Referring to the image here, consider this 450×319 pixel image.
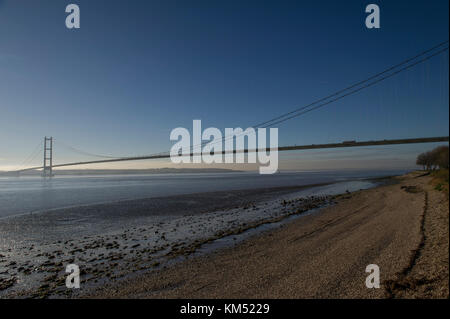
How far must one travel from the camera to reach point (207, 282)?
5.49 meters

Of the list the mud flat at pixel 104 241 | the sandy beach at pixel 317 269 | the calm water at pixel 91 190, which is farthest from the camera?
the calm water at pixel 91 190

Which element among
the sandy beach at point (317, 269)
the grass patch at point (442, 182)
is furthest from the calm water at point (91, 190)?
the grass patch at point (442, 182)

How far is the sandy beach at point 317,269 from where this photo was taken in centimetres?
462

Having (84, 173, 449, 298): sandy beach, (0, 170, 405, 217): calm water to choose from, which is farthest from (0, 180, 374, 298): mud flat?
(0, 170, 405, 217): calm water

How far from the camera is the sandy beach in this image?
4.62 metres

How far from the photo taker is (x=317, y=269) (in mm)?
5598

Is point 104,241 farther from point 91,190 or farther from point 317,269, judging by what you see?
point 91,190

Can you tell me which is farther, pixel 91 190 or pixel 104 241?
pixel 91 190

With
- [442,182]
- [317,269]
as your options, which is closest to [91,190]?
[317,269]

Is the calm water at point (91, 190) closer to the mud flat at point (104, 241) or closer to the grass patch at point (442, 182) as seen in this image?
the mud flat at point (104, 241)

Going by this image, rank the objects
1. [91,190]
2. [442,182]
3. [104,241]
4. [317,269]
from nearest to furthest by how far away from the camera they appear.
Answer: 1. [317,269]
2. [104,241]
3. [442,182]
4. [91,190]

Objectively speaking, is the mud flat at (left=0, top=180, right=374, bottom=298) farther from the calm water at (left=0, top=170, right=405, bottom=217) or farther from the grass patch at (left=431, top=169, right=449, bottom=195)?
the grass patch at (left=431, top=169, right=449, bottom=195)
